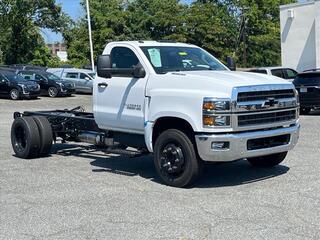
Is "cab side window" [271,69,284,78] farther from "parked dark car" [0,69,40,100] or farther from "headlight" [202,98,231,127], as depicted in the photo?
"headlight" [202,98,231,127]

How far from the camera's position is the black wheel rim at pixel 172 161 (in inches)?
308

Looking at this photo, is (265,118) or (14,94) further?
(14,94)

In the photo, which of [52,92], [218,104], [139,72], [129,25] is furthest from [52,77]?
[218,104]

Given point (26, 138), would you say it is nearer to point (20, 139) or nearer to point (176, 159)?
point (20, 139)

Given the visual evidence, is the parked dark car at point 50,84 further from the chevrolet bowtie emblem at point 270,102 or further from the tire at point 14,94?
the chevrolet bowtie emblem at point 270,102

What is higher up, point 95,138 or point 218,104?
point 218,104

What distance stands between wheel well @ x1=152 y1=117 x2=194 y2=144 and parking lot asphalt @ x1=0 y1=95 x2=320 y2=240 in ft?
2.50

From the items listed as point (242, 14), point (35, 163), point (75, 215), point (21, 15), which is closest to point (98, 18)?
point (21, 15)

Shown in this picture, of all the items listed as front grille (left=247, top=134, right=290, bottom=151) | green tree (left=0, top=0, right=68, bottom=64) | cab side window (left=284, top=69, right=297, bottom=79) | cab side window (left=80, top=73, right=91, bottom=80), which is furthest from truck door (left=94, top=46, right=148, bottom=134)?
green tree (left=0, top=0, right=68, bottom=64)

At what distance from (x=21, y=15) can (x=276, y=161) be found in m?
57.7

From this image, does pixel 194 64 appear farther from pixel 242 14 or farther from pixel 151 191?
pixel 242 14

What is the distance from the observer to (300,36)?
33.4 m

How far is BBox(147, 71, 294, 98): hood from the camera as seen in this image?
749 cm

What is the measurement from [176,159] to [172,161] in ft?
0.33
